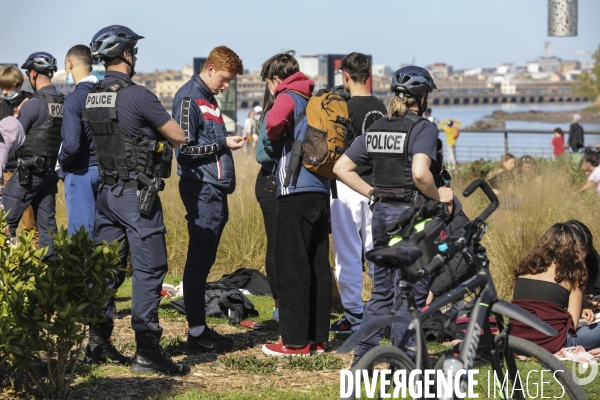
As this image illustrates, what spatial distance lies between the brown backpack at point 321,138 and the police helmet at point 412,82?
2.32 ft

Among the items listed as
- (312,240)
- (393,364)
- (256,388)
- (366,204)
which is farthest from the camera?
(366,204)

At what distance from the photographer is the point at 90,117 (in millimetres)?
5316

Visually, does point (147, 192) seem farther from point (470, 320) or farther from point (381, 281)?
point (470, 320)

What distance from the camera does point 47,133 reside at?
25.0 feet

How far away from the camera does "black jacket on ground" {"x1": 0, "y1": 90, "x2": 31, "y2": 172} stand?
26.9ft

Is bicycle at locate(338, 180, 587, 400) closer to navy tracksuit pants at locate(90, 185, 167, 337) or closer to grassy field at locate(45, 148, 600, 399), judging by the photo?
grassy field at locate(45, 148, 600, 399)

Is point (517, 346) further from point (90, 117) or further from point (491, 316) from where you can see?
point (90, 117)

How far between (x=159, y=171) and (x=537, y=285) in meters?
2.72

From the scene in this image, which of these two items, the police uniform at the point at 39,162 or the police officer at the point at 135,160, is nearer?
Answer: the police officer at the point at 135,160

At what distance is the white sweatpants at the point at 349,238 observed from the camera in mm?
6988

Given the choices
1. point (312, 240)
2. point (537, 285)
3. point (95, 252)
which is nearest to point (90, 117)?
point (95, 252)

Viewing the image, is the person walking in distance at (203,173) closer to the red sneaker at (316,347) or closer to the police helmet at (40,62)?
the red sneaker at (316,347)

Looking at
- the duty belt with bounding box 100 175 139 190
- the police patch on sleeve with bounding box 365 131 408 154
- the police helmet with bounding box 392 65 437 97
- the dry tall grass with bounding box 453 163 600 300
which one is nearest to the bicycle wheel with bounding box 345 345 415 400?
the police patch on sleeve with bounding box 365 131 408 154

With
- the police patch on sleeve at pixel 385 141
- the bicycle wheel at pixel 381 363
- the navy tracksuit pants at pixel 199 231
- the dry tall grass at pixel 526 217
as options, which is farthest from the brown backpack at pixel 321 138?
the dry tall grass at pixel 526 217
